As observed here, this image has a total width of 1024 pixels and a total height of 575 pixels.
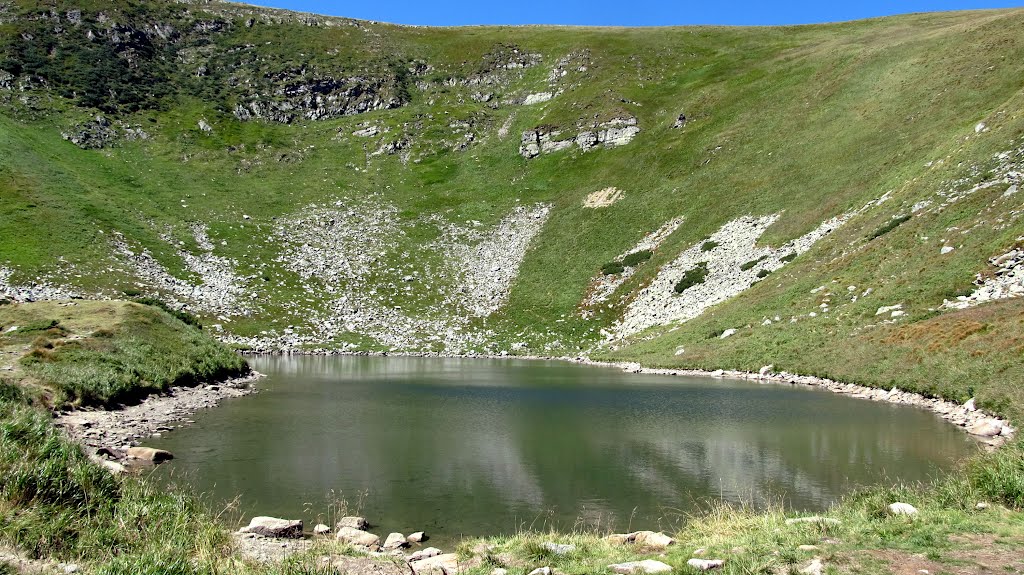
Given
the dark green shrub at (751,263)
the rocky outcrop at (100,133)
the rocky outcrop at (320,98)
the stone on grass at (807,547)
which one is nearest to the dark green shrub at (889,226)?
the dark green shrub at (751,263)

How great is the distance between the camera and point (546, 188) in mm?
98562

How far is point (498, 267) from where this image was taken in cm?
8344

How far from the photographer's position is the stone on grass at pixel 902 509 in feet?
39.4

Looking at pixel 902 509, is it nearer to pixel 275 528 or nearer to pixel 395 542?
pixel 395 542

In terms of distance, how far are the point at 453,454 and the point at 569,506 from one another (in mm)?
6940

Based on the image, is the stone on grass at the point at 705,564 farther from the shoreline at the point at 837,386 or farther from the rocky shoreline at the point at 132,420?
the shoreline at the point at 837,386

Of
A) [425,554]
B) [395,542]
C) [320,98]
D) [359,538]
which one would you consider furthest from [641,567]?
[320,98]

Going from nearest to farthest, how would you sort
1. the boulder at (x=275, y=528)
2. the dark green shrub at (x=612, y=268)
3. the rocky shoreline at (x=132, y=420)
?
the boulder at (x=275, y=528) < the rocky shoreline at (x=132, y=420) < the dark green shrub at (x=612, y=268)

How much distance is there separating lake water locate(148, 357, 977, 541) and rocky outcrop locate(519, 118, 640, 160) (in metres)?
72.1

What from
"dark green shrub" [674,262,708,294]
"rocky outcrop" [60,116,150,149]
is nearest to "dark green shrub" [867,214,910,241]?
"dark green shrub" [674,262,708,294]

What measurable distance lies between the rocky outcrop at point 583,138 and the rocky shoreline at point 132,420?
80176 mm

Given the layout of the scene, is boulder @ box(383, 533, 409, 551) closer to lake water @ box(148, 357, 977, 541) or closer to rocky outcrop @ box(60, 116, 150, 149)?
lake water @ box(148, 357, 977, 541)

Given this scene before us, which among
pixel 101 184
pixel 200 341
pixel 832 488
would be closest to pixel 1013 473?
pixel 832 488

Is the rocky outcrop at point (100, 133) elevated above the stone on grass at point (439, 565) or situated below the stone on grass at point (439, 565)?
above
